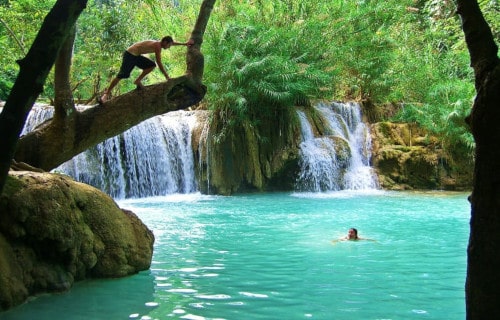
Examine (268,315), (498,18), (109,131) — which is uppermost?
(498,18)

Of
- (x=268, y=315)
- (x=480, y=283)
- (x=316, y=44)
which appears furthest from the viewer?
(x=316, y=44)

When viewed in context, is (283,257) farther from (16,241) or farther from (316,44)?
(316,44)

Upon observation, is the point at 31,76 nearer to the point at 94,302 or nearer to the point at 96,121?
the point at 94,302

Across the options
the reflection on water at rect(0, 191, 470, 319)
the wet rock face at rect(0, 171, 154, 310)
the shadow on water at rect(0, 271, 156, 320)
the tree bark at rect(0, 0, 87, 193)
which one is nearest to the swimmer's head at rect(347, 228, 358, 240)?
the reflection on water at rect(0, 191, 470, 319)

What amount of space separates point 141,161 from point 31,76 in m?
13.0

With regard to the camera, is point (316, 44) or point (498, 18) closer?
point (498, 18)

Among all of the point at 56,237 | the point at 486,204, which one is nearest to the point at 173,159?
the point at 56,237

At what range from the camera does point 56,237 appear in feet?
14.8

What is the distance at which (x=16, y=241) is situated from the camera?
438 cm

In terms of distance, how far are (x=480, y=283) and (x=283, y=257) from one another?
174 inches

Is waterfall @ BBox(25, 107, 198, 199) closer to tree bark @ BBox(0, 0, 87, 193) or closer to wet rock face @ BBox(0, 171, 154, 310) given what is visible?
wet rock face @ BBox(0, 171, 154, 310)

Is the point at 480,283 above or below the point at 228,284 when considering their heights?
above

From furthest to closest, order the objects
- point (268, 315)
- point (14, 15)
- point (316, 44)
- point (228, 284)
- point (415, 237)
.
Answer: point (316, 44) → point (14, 15) → point (415, 237) → point (228, 284) → point (268, 315)

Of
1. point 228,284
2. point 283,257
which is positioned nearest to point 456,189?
point 283,257
